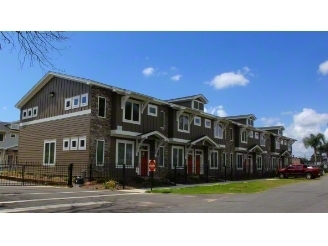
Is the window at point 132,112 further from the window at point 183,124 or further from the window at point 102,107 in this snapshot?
the window at point 183,124

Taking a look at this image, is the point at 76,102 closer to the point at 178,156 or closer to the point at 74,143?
the point at 74,143

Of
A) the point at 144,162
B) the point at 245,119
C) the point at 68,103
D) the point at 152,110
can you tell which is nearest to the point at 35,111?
the point at 68,103

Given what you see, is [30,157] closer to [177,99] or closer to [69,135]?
[69,135]

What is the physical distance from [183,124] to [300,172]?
1688 centimetres

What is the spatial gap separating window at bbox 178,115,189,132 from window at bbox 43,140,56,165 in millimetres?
9862

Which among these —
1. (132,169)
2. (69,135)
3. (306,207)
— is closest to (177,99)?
(132,169)

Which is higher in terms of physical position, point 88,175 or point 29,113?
point 29,113

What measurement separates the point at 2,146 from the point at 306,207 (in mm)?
37764

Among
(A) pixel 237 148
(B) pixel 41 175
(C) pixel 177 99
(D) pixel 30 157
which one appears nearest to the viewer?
→ (B) pixel 41 175

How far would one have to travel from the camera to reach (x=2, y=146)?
40.4 metres

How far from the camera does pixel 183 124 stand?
28.2 m

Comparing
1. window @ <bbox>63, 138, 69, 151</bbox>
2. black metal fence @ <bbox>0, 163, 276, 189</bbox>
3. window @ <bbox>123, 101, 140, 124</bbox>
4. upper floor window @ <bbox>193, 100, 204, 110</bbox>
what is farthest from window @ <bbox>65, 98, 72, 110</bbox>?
upper floor window @ <bbox>193, 100, 204, 110</bbox>

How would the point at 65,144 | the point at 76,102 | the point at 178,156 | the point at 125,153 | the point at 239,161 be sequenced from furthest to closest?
the point at 239,161 → the point at 178,156 → the point at 125,153 → the point at 65,144 → the point at 76,102
